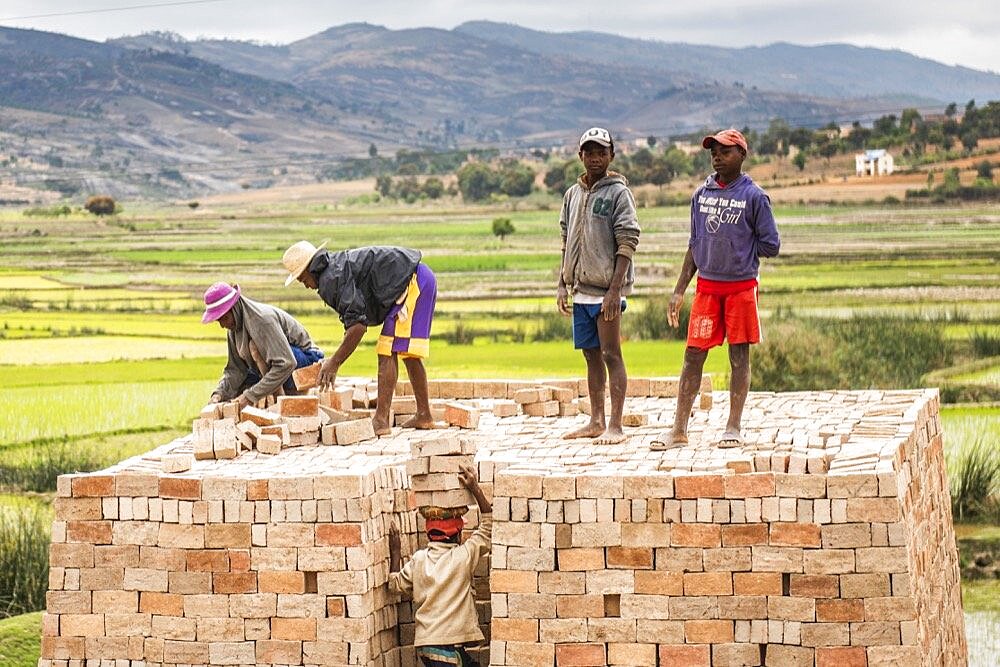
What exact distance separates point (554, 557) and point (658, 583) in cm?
55

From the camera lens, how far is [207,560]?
A: 9875mm

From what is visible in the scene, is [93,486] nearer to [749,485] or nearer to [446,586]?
[446,586]

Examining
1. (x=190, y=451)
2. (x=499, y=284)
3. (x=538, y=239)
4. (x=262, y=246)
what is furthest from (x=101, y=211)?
(x=190, y=451)

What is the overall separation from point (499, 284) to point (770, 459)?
32938 millimetres

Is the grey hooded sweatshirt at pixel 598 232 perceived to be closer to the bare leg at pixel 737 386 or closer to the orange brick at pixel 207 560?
the bare leg at pixel 737 386

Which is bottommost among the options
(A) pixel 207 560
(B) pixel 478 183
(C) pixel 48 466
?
(C) pixel 48 466

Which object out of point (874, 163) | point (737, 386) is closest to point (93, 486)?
point (737, 386)

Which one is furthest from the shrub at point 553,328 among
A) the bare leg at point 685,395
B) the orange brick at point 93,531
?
the orange brick at point 93,531

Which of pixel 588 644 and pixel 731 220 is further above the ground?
pixel 731 220

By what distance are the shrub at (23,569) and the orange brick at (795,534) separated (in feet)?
24.7

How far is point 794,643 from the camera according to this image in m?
9.05

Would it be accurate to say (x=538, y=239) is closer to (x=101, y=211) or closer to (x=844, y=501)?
(x=101, y=211)

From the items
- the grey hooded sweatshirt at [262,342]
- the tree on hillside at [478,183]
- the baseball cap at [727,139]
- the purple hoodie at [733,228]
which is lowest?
the tree on hillside at [478,183]

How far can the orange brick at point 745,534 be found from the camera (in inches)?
357
